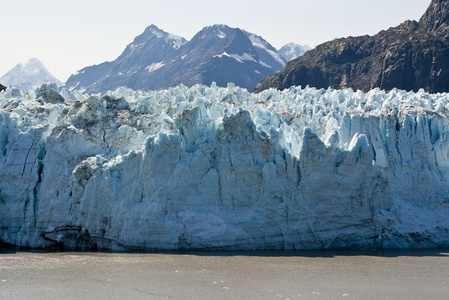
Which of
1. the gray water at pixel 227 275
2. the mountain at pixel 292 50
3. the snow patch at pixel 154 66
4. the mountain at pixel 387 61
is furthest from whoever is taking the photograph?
the mountain at pixel 292 50

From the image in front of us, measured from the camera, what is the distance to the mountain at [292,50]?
11375 cm

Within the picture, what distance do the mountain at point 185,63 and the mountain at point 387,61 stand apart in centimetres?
2114

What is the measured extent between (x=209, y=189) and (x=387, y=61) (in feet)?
117

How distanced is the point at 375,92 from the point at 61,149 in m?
15.6

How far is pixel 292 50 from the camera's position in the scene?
4574 inches

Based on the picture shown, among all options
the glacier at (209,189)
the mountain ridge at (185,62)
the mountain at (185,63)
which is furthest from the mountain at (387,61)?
the glacier at (209,189)

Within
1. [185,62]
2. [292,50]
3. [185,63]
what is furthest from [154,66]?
[292,50]

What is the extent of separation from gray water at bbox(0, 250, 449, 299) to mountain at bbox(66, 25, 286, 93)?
5880 cm

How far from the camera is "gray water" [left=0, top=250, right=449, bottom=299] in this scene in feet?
35.3

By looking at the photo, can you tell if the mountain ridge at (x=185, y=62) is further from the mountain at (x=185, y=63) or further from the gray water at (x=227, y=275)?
the gray water at (x=227, y=275)

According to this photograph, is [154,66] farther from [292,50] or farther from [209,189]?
[209,189]

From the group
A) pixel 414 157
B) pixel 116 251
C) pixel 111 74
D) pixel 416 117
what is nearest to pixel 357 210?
pixel 414 157

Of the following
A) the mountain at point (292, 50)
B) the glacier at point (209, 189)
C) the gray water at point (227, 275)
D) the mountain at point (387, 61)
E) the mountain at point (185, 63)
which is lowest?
the gray water at point (227, 275)

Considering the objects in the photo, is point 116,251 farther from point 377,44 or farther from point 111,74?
point 111,74
